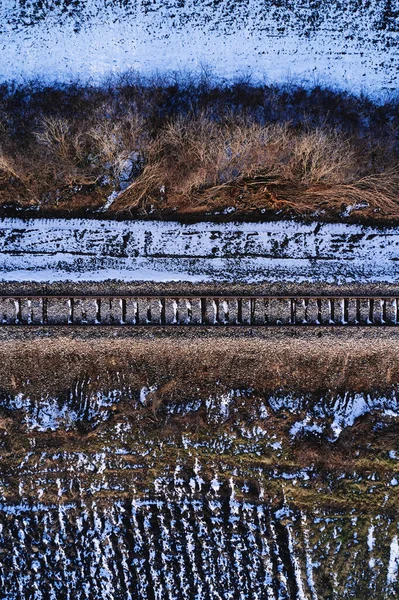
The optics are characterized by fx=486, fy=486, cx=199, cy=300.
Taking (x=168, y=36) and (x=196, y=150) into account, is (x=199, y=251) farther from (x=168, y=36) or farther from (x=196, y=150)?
(x=168, y=36)

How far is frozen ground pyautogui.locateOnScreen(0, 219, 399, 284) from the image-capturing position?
14828mm

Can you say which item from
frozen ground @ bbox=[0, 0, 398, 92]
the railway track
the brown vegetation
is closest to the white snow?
the railway track

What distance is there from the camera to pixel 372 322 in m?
14.6

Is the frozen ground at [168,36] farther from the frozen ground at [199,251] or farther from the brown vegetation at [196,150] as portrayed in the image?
the frozen ground at [199,251]

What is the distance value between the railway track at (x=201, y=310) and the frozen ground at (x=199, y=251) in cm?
64

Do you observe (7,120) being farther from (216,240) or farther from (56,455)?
(56,455)

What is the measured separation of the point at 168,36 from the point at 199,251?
6830mm

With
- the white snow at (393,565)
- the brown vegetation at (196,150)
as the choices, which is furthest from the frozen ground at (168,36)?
the white snow at (393,565)

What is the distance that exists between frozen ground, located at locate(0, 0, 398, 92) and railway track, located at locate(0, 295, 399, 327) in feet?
23.1

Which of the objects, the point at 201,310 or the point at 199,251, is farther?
the point at 199,251

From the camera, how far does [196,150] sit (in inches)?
572

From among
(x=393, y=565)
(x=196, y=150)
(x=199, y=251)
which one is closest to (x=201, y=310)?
(x=199, y=251)

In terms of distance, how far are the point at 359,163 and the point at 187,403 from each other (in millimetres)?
9155

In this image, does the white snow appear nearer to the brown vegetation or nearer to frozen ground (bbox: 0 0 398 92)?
the brown vegetation
